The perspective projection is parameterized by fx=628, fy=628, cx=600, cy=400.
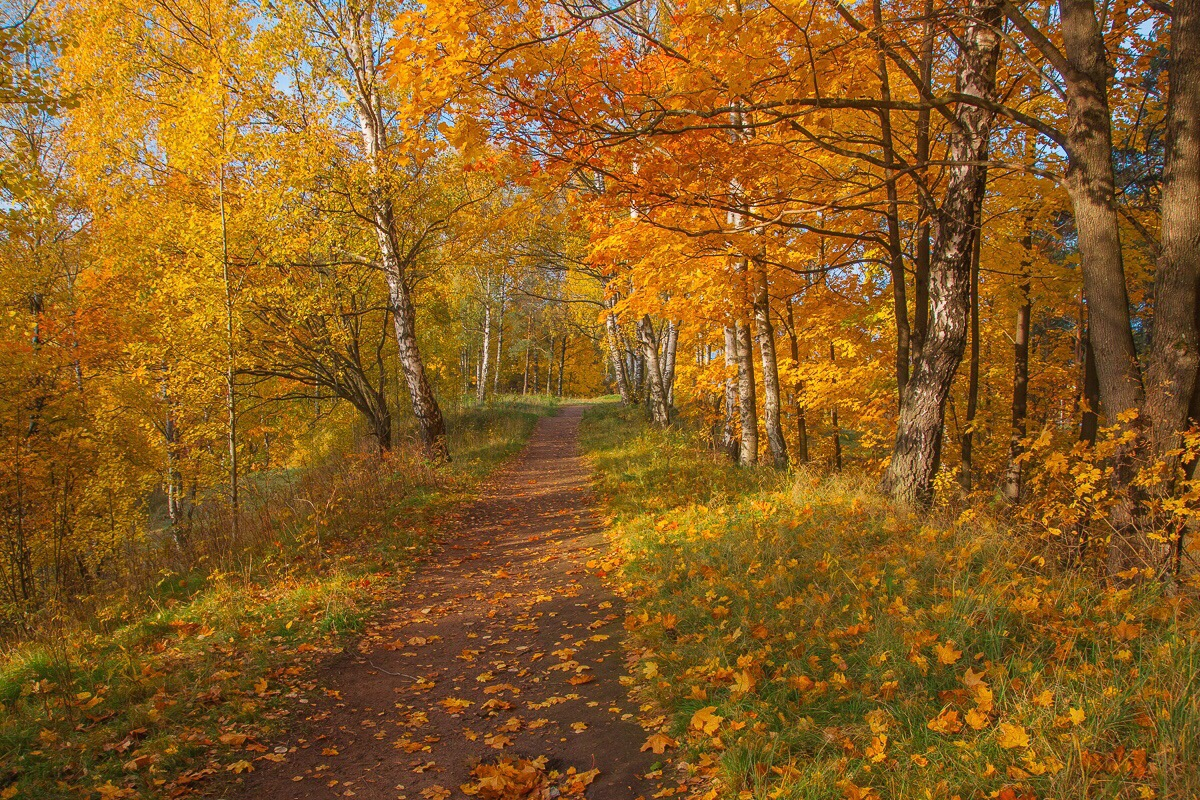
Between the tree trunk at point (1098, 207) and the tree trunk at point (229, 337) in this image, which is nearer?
the tree trunk at point (1098, 207)

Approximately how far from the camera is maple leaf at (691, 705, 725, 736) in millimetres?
3287

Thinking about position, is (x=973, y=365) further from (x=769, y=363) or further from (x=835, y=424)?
(x=835, y=424)

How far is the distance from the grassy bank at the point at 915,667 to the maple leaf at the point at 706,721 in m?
0.01

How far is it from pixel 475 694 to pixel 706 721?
1.88m

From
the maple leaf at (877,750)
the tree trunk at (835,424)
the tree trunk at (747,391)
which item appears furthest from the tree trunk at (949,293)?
the tree trunk at (835,424)

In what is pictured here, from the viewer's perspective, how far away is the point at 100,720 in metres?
3.88

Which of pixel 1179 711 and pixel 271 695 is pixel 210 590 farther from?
pixel 1179 711

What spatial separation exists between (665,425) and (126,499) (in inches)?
488

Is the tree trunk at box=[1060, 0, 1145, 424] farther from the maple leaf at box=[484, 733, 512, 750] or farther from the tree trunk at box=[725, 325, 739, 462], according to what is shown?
the tree trunk at box=[725, 325, 739, 462]

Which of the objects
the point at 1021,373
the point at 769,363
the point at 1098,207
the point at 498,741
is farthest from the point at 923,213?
the point at 498,741

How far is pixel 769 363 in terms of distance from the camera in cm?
1080

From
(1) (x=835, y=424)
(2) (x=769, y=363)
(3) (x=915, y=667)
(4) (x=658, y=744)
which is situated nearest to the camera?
(3) (x=915, y=667)

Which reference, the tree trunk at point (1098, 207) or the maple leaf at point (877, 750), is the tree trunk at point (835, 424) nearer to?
the tree trunk at point (1098, 207)

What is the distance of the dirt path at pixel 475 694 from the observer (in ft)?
11.4
